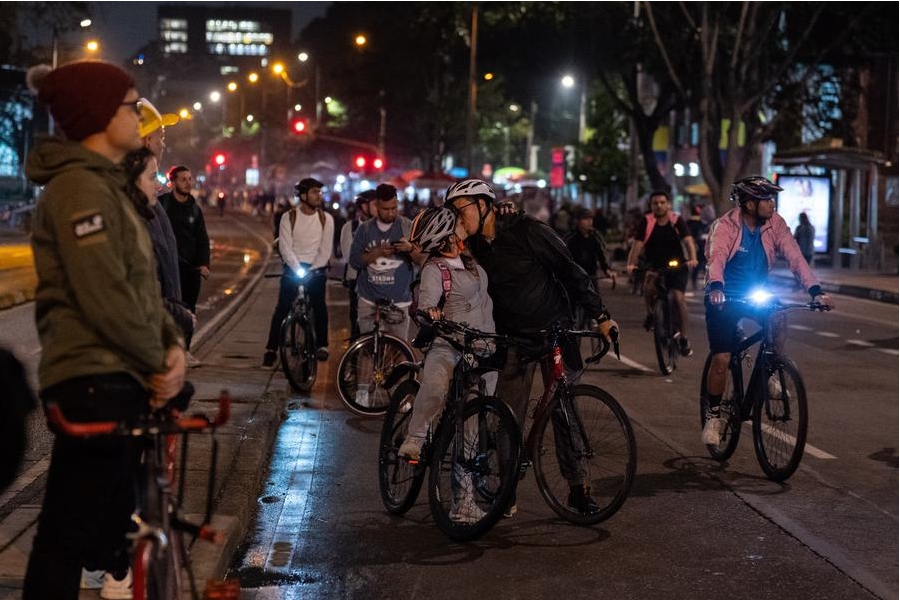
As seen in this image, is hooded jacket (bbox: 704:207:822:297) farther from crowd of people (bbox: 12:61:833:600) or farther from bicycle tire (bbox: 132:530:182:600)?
bicycle tire (bbox: 132:530:182:600)

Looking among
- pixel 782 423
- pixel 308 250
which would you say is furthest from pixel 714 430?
pixel 308 250

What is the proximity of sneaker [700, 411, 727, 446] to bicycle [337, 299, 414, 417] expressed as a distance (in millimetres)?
2407

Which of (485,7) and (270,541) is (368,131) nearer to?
(485,7)

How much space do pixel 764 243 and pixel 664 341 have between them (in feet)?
17.1

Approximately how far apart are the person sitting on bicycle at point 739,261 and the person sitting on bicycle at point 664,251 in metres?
5.30

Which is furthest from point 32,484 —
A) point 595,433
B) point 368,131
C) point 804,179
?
point 368,131

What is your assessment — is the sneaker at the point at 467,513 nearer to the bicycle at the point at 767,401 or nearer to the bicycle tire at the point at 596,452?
the bicycle tire at the point at 596,452

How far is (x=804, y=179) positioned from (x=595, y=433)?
96.8ft

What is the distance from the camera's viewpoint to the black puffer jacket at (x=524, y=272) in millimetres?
7492

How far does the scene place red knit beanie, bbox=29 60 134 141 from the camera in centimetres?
407

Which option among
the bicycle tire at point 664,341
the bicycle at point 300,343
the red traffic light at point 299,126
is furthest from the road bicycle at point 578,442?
the red traffic light at point 299,126

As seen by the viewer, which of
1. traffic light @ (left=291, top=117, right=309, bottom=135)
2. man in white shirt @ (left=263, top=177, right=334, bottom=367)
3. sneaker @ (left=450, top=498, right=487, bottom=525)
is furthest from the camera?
traffic light @ (left=291, top=117, right=309, bottom=135)

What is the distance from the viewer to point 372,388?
11.0 m

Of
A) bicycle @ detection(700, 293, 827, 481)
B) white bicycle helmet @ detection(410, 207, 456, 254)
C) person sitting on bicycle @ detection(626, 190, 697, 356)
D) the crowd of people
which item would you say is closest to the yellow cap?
the crowd of people
